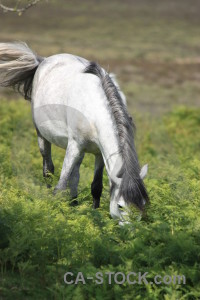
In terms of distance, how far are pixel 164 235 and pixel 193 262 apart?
1.14ft

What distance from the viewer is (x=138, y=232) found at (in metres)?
5.45

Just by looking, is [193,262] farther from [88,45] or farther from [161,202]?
[88,45]

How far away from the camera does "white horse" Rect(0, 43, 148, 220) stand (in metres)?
5.87

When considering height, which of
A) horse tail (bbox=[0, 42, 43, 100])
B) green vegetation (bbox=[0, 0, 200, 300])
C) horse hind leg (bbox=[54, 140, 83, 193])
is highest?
horse tail (bbox=[0, 42, 43, 100])

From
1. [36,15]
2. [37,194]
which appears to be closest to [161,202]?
[37,194]

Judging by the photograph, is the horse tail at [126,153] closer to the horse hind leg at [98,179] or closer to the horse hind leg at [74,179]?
the horse hind leg at [98,179]

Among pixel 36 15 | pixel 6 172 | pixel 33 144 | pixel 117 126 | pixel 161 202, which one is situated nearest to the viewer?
pixel 117 126

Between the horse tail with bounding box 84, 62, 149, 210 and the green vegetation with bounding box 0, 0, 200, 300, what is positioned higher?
the horse tail with bounding box 84, 62, 149, 210

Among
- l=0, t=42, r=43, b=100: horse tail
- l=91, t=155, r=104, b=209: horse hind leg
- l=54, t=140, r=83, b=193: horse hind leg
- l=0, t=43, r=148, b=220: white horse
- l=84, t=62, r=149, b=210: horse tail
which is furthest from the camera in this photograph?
l=0, t=42, r=43, b=100: horse tail

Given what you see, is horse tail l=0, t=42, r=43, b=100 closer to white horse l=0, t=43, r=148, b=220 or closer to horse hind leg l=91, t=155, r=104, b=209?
white horse l=0, t=43, r=148, b=220

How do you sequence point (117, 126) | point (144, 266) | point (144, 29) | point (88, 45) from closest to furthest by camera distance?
1. point (144, 266)
2. point (117, 126)
3. point (88, 45)
4. point (144, 29)

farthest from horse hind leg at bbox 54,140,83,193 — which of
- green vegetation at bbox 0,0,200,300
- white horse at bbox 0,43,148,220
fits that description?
green vegetation at bbox 0,0,200,300

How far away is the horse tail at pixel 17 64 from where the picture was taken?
8266mm

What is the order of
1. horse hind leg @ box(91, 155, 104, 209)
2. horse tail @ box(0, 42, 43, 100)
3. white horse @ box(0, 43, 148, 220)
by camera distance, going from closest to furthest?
white horse @ box(0, 43, 148, 220)
horse hind leg @ box(91, 155, 104, 209)
horse tail @ box(0, 42, 43, 100)
